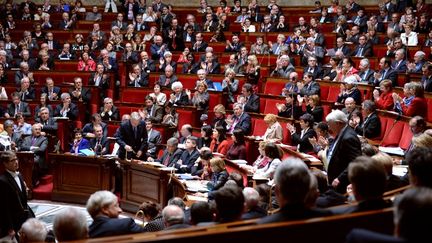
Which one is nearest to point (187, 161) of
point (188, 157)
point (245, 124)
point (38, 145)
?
point (188, 157)

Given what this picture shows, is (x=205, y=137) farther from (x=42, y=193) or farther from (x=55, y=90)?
(x=55, y=90)

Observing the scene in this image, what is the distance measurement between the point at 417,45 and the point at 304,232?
25.6 ft

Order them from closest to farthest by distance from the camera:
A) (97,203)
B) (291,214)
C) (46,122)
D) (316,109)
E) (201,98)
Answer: (291,214) → (97,203) → (316,109) → (46,122) → (201,98)

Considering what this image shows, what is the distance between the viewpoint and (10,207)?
4449 millimetres

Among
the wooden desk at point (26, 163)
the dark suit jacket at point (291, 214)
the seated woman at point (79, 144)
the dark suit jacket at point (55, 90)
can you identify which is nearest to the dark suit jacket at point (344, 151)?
the dark suit jacket at point (291, 214)

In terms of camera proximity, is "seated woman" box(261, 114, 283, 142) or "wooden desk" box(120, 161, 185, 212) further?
"seated woman" box(261, 114, 283, 142)

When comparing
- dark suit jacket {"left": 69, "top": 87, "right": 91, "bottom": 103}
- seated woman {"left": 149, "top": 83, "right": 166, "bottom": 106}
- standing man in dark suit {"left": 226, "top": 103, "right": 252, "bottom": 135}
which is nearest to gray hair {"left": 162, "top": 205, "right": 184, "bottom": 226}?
standing man in dark suit {"left": 226, "top": 103, "right": 252, "bottom": 135}

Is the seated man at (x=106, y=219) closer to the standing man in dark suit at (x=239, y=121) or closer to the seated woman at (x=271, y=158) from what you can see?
the seated woman at (x=271, y=158)

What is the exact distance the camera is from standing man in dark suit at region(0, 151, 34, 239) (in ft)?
14.2

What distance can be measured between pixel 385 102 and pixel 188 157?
2.24 m

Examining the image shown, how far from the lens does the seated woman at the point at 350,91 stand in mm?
7828

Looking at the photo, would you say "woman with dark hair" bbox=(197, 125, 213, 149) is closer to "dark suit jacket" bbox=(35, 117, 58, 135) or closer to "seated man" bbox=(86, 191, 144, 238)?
"dark suit jacket" bbox=(35, 117, 58, 135)

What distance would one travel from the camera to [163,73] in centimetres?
992

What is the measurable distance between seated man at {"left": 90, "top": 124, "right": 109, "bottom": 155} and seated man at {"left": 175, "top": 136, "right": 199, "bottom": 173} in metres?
1.26
